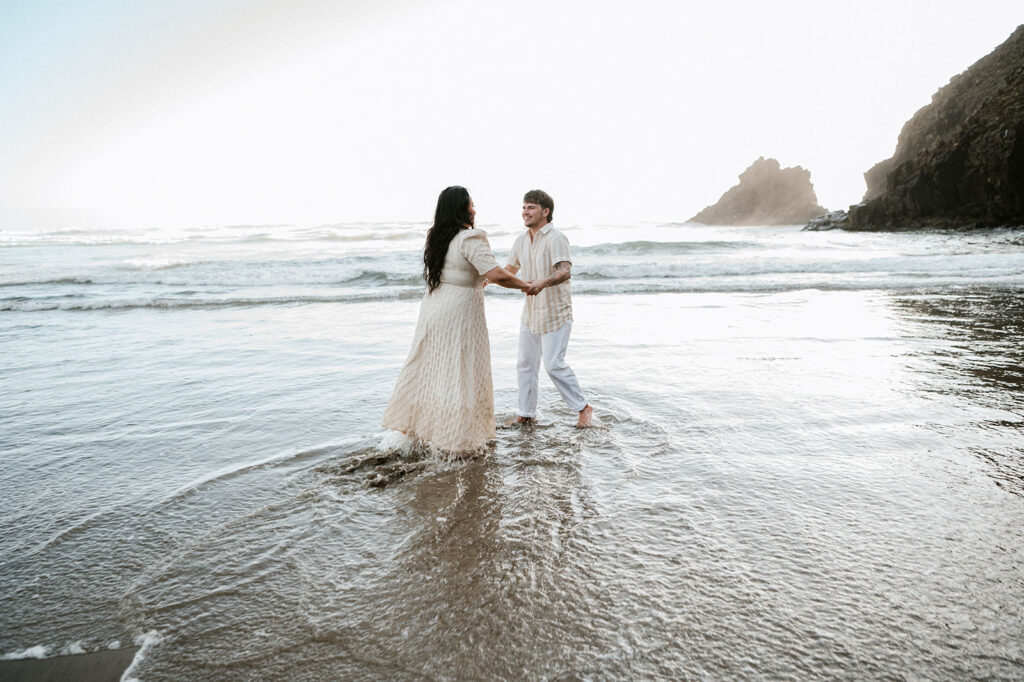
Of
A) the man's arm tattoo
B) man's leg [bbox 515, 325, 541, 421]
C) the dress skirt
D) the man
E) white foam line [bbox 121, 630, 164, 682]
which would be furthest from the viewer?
man's leg [bbox 515, 325, 541, 421]

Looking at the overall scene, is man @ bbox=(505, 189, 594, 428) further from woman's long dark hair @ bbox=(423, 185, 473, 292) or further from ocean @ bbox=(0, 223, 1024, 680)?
woman's long dark hair @ bbox=(423, 185, 473, 292)

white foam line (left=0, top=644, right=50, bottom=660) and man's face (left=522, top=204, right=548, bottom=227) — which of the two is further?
man's face (left=522, top=204, right=548, bottom=227)

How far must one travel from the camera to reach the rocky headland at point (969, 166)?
31141 millimetres

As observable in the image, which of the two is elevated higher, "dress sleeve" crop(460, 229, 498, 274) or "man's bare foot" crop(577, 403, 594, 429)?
"dress sleeve" crop(460, 229, 498, 274)

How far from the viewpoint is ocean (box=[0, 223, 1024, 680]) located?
215cm

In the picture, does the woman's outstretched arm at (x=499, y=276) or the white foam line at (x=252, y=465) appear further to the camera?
the woman's outstretched arm at (x=499, y=276)

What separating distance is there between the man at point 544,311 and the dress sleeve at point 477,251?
0.87m

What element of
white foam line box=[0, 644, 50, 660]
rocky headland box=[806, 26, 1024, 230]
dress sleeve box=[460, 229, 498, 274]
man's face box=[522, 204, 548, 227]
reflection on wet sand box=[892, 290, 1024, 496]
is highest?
rocky headland box=[806, 26, 1024, 230]

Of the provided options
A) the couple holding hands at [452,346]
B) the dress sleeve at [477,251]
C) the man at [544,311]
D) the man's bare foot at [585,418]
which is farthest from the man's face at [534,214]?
the man's bare foot at [585,418]

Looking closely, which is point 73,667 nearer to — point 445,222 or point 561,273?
point 445,222

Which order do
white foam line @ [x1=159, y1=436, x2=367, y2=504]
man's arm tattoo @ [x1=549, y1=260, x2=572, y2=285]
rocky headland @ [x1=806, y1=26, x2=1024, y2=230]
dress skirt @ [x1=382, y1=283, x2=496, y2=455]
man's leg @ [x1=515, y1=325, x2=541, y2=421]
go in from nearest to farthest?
white foam line @ [x1=159, y1=436, x2=367, y2=504] < dress skirt @ [x1=382, y1=283, x2=496, y2=455] < man's arm tattoo @ [x1=549, y1=260, x2=572, y2=285] < man's leg @ [x1=515, y1=325, x2=541, y2=421] < rocky headland @ [x1=806, y1=26, x2=1024, y2=230]

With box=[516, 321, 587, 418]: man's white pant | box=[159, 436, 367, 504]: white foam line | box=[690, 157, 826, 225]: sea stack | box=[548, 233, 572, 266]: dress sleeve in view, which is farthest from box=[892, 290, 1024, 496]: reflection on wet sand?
box=[690, 157, 826, 225]: sea stack

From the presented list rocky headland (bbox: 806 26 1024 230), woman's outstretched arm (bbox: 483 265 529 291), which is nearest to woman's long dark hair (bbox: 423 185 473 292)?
woman's outstretched arm (bbox: 483 265 529 291)

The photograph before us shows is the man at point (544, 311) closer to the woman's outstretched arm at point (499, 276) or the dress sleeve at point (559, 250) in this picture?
the dress sleeve at point (559, 250)
